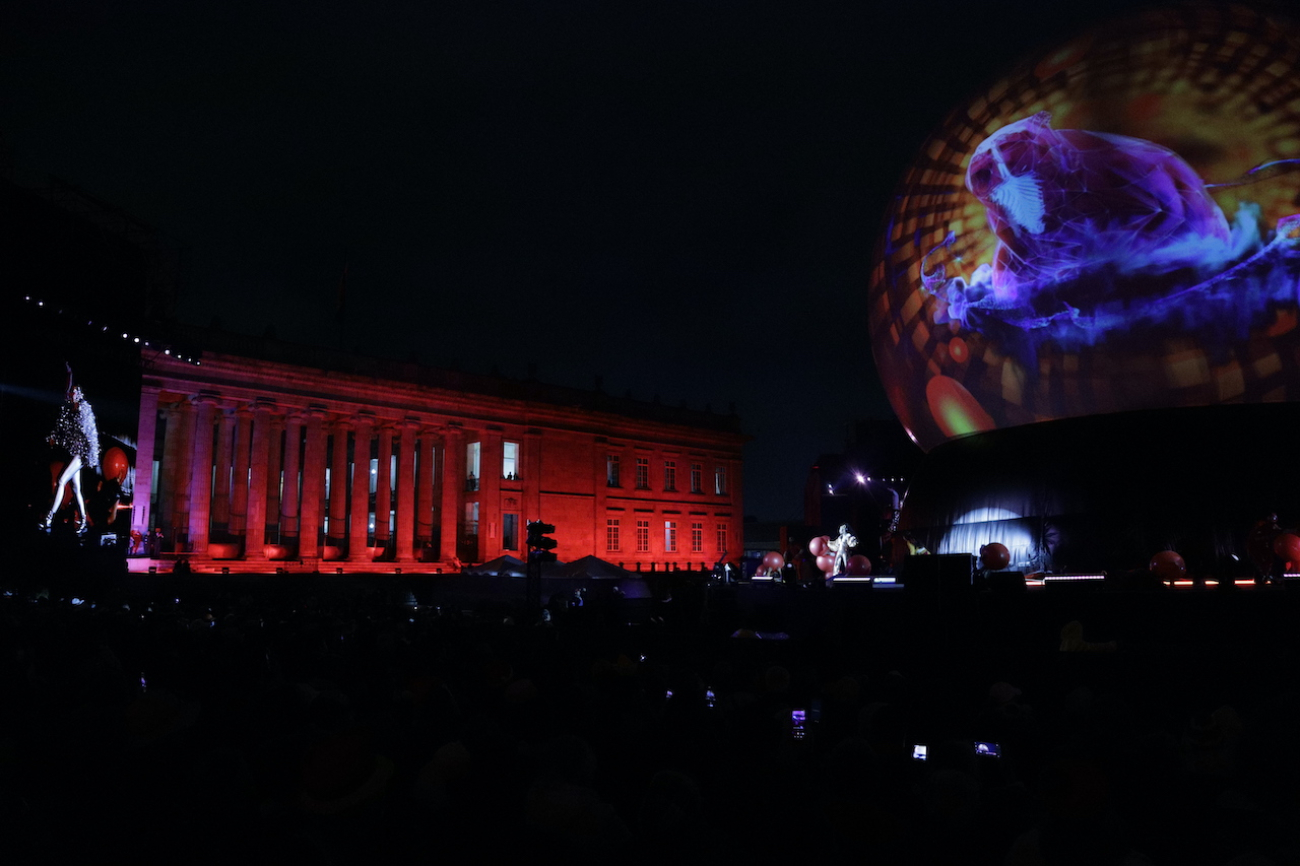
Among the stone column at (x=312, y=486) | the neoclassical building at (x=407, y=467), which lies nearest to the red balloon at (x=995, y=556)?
the neoclassical building at (x=407, y=467)

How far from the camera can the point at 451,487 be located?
173 feet

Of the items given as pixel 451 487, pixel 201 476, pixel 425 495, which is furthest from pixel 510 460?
pixel 201 476

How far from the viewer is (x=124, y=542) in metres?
27.7

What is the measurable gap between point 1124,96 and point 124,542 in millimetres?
29906

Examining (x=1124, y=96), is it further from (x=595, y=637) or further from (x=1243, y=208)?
(x=595, y=637)

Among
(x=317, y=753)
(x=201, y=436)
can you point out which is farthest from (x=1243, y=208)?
(x=201, y=436)

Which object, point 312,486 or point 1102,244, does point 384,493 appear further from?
point 1102,244

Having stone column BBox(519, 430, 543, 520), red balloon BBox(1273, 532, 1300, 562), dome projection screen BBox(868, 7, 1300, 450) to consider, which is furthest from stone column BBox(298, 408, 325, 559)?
red balloon BBox(1273, 532, 1300, 562)

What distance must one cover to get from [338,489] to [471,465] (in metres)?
10.3

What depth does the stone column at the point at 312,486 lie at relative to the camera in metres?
45.6

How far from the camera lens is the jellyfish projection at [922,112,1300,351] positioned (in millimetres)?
16250

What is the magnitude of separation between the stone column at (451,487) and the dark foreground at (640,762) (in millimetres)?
44559

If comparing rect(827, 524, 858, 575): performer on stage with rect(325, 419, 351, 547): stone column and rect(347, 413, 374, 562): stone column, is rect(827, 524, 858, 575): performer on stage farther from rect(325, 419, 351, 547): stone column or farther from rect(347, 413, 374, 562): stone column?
rect(325, 419, 351, 547): stone column

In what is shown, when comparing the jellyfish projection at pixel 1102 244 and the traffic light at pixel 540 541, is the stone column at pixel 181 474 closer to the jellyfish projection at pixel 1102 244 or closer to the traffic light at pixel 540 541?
the traffic light at pixel 540 541
